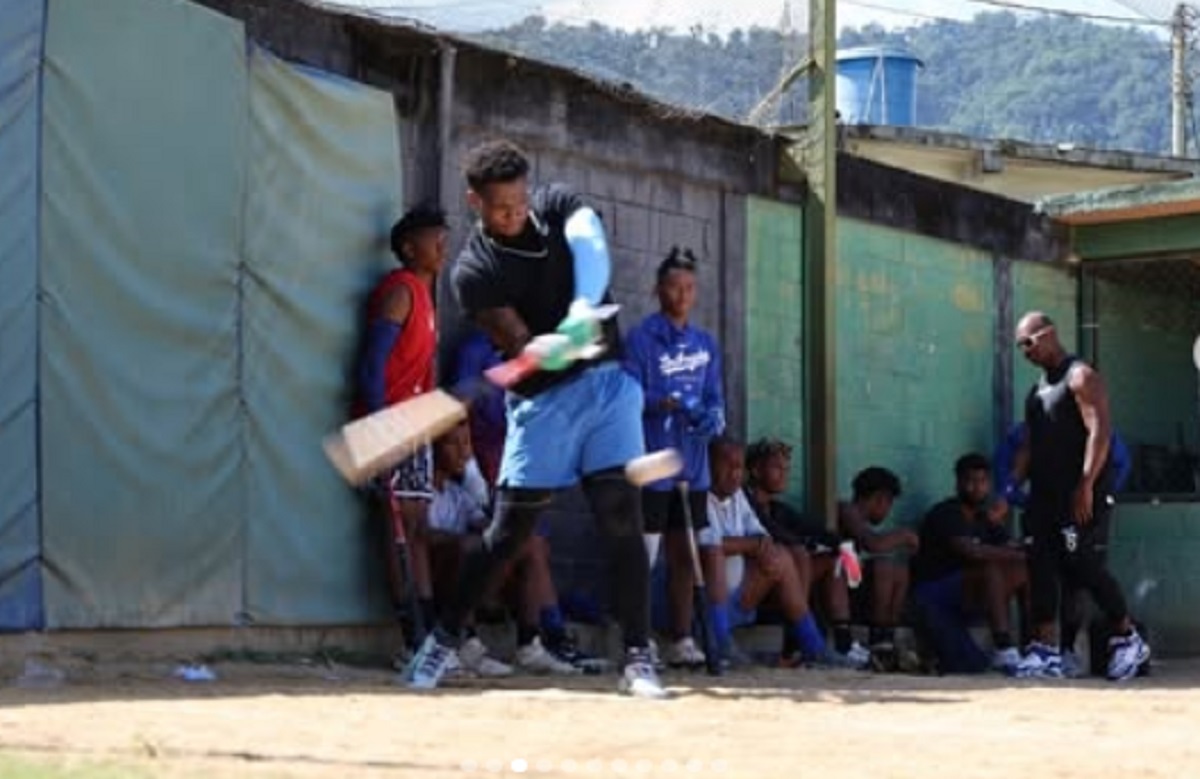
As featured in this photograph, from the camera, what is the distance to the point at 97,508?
983 centimetres

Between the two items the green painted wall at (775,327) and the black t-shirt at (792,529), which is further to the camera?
the green painted wall at (775,327)

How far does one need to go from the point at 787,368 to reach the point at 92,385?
5963 millimetres

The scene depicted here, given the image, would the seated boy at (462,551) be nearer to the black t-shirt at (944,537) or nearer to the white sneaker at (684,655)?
the white sneaker at (684,655)

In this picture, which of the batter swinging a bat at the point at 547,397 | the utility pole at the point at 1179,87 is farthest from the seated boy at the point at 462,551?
the utility pole at the point at 1179,87

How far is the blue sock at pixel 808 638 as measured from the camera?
510 inches

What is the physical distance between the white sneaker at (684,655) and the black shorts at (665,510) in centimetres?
57

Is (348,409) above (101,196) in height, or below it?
below

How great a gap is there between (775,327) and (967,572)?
1.89 m

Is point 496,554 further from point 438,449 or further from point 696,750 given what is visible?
point 696,750

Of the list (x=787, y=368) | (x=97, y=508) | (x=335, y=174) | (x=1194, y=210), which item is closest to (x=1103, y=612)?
(x=787, y=368)

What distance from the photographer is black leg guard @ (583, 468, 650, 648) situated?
9.60m

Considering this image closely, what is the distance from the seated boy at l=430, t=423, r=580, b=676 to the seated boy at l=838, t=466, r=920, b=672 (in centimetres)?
299

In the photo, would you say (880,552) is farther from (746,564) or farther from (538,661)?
(538,661)

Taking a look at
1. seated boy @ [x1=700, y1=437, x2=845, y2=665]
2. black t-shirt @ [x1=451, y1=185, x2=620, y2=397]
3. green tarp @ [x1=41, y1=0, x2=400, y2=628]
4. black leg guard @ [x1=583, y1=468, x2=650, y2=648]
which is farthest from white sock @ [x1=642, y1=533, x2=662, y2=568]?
black t-shirt @ [x1=451, y1=185, x2=620, y2=397]
